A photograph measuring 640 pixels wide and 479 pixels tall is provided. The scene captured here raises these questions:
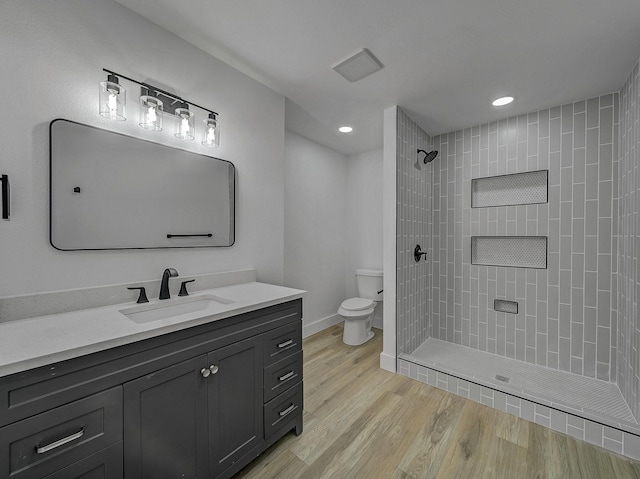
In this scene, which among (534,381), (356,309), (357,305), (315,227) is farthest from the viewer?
(315,227)

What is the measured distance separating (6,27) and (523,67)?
2.76m

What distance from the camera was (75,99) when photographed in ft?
4.20

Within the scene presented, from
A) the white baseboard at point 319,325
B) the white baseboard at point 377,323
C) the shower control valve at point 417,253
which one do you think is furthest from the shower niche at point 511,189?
the white baseboard at point 319,325

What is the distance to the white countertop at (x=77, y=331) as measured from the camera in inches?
31.8

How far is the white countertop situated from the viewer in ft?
2.65

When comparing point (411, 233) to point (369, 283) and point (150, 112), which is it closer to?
point (369, 283)

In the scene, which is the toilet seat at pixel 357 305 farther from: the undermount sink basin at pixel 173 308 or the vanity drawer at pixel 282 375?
the undermount sink basin at pixel 173 308

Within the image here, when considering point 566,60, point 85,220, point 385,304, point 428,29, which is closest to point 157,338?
point 85,220

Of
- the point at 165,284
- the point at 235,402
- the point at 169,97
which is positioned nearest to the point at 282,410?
the point at 235,402

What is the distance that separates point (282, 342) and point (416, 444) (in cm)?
104

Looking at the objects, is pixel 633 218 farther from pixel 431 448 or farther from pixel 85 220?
pixel 85 220

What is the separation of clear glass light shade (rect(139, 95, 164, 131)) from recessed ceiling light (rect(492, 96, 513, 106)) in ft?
8.23

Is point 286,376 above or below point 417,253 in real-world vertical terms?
below

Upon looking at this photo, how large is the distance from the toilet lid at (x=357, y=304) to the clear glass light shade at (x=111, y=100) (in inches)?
99.5
